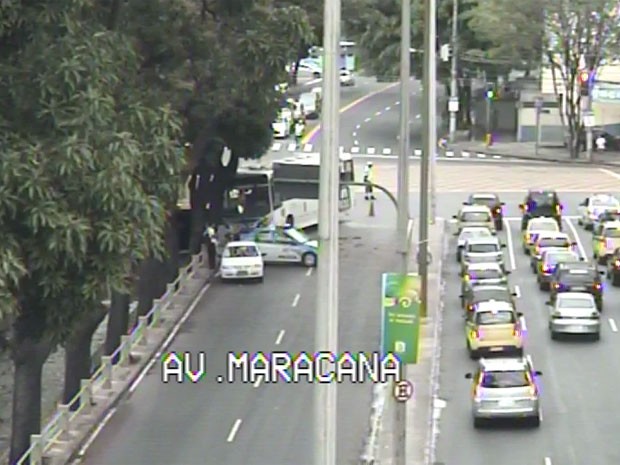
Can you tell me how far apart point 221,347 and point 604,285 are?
14.3 metres

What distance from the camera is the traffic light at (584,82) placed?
89.4 m

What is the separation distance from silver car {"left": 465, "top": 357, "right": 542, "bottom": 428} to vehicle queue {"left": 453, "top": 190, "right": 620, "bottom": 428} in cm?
2

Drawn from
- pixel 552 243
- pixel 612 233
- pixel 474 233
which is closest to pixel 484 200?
pixel 474 233

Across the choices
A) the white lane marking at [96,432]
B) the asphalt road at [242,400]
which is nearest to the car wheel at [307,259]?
the asphalt road at [242,400]

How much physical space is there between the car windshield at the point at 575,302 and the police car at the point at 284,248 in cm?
1440

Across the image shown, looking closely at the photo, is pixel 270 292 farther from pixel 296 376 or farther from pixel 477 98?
pixel 477 98

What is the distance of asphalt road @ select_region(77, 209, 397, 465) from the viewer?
32.2m

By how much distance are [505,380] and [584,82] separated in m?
59.4

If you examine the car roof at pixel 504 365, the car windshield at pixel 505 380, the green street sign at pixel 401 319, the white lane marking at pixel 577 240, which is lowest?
the white lane marking at pixel 577 240

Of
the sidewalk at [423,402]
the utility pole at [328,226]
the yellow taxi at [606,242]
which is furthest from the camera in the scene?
the yellow taxi at [606,242]

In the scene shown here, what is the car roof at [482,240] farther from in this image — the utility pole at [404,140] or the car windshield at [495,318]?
the utility pole at [404,140]

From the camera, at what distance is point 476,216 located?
59.9 meters

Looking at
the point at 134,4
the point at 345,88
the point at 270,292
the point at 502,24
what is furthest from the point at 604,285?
the point at 345,88

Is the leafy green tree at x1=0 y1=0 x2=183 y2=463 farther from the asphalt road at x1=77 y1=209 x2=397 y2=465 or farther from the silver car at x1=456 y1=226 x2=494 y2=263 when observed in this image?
the silver car at x1=456 y1=226 x2=494 y2=263
